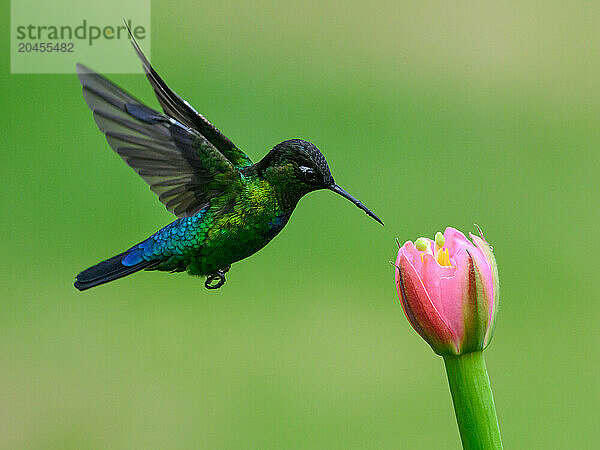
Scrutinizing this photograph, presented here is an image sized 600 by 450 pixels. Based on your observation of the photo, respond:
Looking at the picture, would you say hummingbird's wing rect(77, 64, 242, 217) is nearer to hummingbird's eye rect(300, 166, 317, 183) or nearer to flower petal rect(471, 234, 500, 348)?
hummingbird's eye rect(300, 166, 317, 183)

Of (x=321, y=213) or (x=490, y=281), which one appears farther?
(x=321, y=213)

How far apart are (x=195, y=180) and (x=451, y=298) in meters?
0.27

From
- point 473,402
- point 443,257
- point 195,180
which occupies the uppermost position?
point 195,180

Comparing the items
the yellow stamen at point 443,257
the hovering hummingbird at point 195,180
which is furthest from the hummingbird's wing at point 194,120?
the yellow stamen at point 443,257

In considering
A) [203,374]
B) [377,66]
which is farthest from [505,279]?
[377,66]

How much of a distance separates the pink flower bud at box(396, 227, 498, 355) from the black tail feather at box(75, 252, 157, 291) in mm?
271

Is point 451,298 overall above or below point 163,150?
below

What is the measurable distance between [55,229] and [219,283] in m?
2.99

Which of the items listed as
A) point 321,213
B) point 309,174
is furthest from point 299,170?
point 321,213

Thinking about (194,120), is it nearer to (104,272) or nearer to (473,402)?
(104,272)

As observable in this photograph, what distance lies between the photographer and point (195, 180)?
763 millimetres

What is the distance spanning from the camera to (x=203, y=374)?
289 centimetres

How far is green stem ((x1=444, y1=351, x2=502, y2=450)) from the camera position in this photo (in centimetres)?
63

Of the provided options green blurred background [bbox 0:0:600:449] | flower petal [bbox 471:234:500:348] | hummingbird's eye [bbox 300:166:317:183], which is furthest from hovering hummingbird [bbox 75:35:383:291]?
green blurred background [bbox 0:0:600:449]
